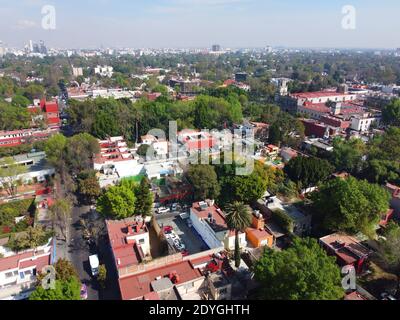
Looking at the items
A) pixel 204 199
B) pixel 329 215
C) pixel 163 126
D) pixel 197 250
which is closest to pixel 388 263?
pixel 329 215

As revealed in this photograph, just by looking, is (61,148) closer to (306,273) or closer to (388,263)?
(306,273)

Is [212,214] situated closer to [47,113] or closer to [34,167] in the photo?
[34,167]

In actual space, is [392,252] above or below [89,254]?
above

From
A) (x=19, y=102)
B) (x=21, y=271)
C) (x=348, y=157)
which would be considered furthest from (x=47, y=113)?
(x=348, y=157)

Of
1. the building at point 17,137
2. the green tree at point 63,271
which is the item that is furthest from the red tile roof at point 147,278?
the building at point 17,137

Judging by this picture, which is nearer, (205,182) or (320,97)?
(205,182)

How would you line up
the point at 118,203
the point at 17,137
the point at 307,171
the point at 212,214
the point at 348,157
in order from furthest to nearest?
the point at 17,137 → the point at 348,157 → the point at 307,171 → the point at 212,214 → the point at 118,203
